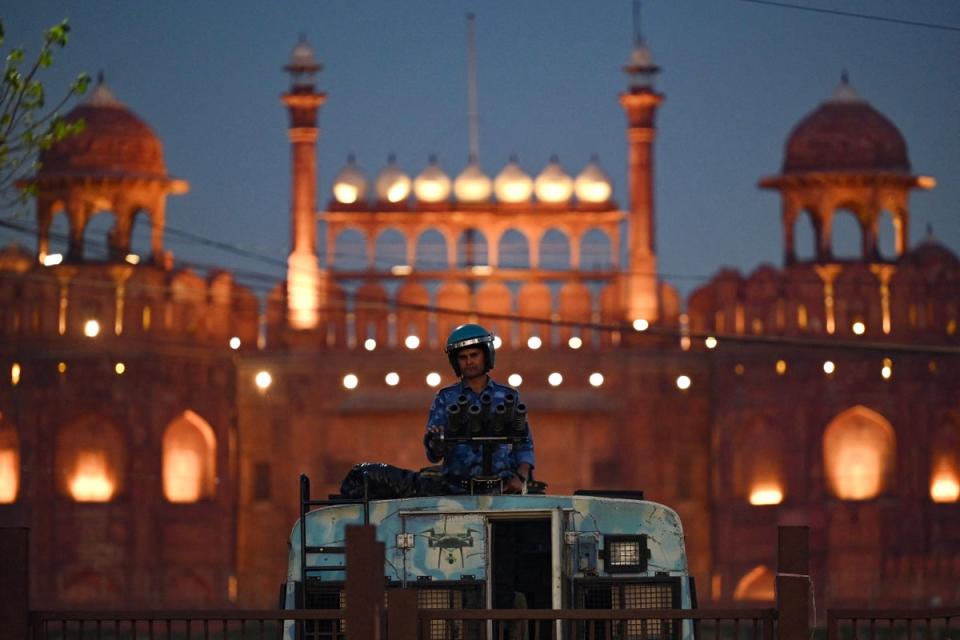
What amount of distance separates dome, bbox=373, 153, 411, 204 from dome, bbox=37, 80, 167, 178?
14.9 ft

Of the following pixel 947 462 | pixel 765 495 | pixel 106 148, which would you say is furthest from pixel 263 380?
pixel 947 462

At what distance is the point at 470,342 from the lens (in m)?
13.6

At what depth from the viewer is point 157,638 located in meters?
45.2

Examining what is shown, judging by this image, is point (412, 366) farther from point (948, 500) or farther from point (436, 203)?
point (948, 500)

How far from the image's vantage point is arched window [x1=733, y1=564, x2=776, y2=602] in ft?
171

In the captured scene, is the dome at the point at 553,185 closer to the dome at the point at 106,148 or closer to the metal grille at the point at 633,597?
the dome at the point at 106,148

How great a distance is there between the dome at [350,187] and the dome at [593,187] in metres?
4.47

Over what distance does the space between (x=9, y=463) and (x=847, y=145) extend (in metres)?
18.0

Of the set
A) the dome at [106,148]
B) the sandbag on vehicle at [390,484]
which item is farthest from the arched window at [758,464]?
the sandbag on vehicle at [390,484]

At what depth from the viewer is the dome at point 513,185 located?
2219 inches

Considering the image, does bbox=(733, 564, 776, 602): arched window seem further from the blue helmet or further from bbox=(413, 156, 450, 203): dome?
the blue helmet

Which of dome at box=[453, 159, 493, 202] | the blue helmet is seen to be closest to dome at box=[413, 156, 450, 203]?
dome at box=[453, 159, 493, 202]

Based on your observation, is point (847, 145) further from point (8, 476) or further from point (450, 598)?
point (450, 598)

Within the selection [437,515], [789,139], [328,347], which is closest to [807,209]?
[789,139]
